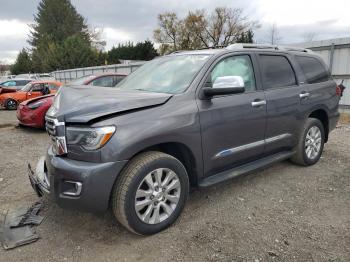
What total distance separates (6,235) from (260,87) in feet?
10.7

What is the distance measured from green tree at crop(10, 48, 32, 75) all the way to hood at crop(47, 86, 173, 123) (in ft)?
187

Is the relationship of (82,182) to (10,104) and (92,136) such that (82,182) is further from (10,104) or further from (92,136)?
(10,104)

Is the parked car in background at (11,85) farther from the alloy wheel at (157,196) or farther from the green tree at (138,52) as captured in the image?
the green tree at (138,52)

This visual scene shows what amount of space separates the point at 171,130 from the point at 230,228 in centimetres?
116

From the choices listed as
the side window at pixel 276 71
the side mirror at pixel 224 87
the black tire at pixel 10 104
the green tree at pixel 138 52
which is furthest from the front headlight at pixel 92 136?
the green tree at pixel 138 52

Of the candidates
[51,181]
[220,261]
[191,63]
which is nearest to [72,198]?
[51,181]

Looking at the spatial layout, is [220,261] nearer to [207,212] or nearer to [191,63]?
[207,212]

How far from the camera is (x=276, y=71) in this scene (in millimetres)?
4250

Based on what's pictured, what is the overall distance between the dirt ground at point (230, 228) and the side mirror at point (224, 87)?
1.32m

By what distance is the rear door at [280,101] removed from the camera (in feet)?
13.2

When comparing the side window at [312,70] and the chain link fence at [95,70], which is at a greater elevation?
the chain link fence at [95,70]

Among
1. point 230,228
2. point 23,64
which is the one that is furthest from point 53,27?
point 230,228

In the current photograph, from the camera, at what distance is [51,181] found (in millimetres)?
2814

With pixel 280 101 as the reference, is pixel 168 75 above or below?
above
